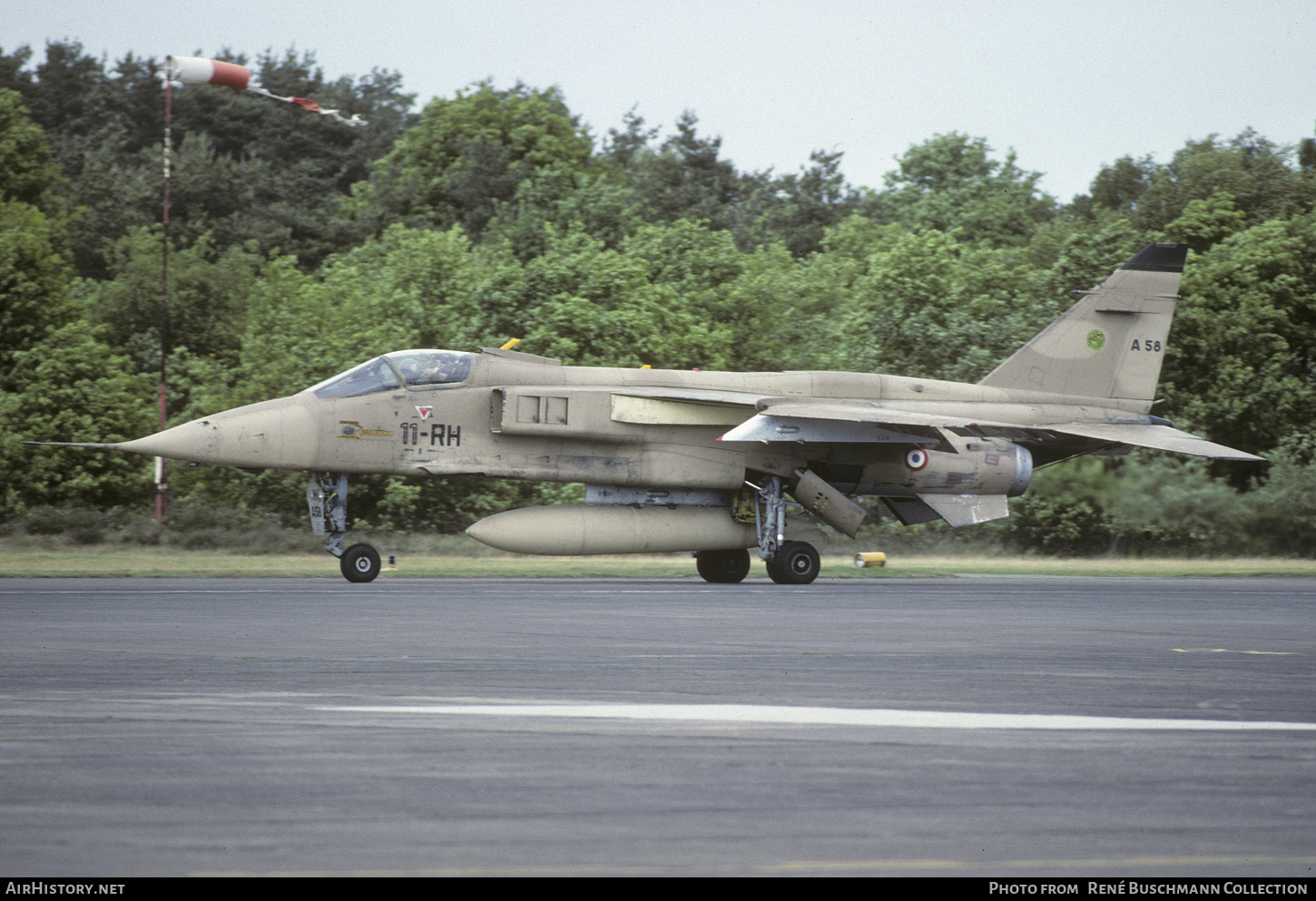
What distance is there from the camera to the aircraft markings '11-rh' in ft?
67.2

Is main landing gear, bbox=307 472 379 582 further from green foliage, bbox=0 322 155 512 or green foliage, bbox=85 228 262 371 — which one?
green foliage, bbox=85 228 262 371

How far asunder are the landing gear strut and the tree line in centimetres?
537

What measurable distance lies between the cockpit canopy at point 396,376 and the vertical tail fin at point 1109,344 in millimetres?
9463

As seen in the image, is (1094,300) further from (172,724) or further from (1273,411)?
(172,724)

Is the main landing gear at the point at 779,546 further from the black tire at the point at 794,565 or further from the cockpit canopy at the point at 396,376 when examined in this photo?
the cockpit canopy at the point at 396,376

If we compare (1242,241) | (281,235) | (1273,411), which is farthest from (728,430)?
(281,235)

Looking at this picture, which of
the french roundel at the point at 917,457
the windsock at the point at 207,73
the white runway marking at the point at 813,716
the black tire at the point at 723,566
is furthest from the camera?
the windsock at the point at 207,73

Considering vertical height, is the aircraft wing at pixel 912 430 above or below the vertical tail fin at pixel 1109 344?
below

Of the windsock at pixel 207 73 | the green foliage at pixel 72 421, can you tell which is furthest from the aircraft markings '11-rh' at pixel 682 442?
the green foliage at pixel 72 421

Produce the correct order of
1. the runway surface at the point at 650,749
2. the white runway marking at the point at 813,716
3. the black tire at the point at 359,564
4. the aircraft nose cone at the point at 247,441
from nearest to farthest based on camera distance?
the runway surface at the point at 650,749 → the white runway marking at the point at 813,716 → the black tire at the point at 359,564 → the aircraft nose cone at the point at 247,441

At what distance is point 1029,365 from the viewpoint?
24.5m

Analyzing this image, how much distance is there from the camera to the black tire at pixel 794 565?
21438 millimetres

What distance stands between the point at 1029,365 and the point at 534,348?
15.3 meters

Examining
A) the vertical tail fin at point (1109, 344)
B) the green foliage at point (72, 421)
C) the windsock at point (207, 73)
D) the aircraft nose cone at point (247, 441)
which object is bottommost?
the green foliage at point (72, 421)
